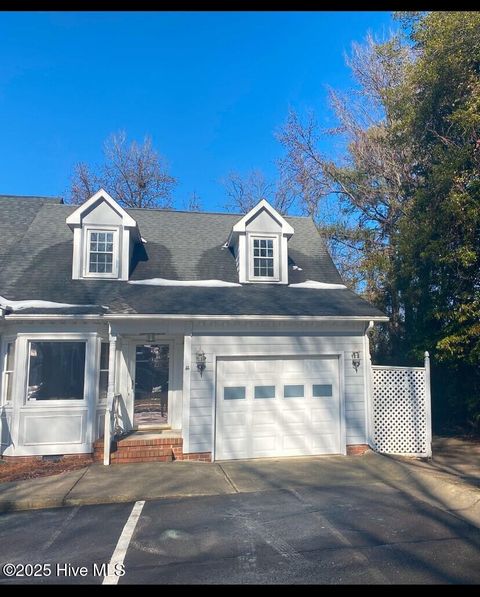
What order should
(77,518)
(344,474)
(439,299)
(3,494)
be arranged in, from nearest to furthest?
(77,518) < (3,494) < (344,474) < (439,299)

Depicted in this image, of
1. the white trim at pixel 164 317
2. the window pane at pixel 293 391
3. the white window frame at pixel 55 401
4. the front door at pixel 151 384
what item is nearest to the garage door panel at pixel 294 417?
the window pane at pixel 293 391

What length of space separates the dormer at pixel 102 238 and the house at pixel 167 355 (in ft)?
0.08

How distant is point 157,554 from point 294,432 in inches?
207

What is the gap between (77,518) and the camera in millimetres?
6035

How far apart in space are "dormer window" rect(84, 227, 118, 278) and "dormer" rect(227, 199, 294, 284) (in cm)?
321

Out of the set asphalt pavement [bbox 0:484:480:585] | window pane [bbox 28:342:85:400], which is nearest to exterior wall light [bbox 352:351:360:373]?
asphalt pavement [bbox 0:484:480:585]

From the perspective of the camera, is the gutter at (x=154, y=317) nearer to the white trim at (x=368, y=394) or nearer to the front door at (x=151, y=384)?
the white trim at (x=368, y=394)

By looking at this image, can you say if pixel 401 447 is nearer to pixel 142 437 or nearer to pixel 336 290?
pixel 336 290

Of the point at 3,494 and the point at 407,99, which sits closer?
the point at 3,494

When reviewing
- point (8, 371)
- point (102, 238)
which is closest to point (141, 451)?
point (8, 371)

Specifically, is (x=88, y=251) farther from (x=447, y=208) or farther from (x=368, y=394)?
(x=447, y=208)

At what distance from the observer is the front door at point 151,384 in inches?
409
